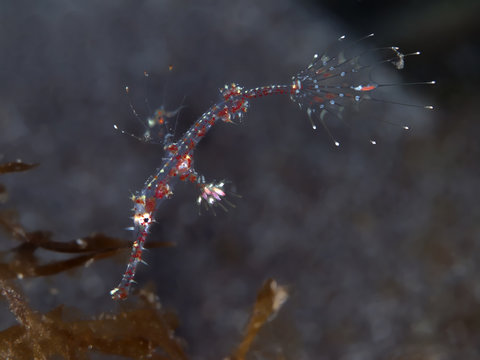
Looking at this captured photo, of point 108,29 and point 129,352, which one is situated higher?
point 108,29

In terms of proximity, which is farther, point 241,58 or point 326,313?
point 241,58

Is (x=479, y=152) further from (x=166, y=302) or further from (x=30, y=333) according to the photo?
(x=30, y=333)

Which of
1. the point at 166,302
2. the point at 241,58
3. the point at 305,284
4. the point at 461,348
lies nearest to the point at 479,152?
the point at 461,348

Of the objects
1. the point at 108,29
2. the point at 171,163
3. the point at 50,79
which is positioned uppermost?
the point at 108,29

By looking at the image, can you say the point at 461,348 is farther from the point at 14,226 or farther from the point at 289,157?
the point at 14,226

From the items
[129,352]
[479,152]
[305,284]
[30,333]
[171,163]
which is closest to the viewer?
[30,333]

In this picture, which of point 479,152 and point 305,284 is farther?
point 479,152

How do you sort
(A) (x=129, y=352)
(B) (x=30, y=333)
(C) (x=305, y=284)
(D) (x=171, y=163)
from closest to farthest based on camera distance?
(B) (x=30, y=333) < (A) (x=129, y=352) < (D) (x=171, y=163) < (C) (x=305, y=284)

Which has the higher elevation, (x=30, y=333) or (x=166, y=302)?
(x=166, y=302)

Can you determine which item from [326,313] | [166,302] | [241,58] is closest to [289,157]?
[241,58]
